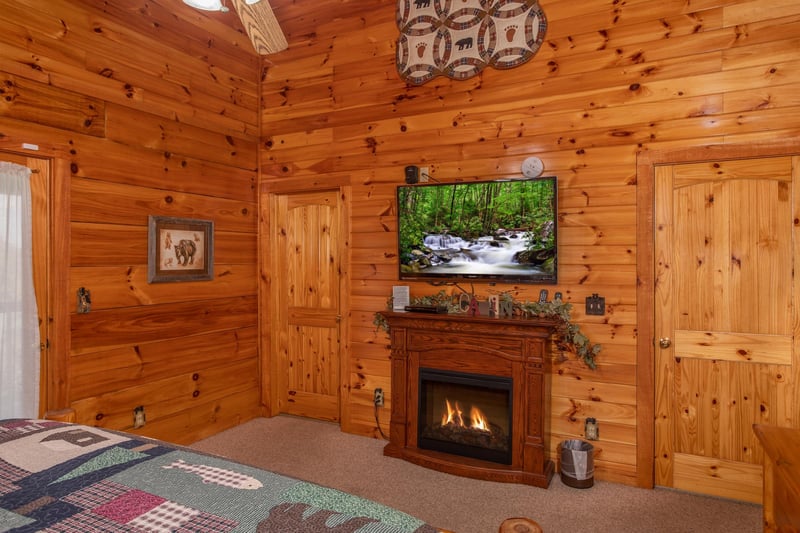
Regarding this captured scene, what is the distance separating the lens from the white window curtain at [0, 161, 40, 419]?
2.79m

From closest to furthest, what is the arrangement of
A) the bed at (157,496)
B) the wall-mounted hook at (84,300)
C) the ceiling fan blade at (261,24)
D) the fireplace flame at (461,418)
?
the bed at (157,496) → the ceiling fan blade at (261,24) → the wall-mounted hook at (84,300) → the fireplace flame at (461,418)

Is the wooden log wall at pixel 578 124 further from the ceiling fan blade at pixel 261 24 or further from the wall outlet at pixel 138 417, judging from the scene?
the ceiling fan blade at pixel 261 24

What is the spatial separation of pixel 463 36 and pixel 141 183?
2566 millimetres

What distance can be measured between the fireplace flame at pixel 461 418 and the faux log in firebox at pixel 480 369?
0.68 ft

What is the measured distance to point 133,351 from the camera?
347 centimetres

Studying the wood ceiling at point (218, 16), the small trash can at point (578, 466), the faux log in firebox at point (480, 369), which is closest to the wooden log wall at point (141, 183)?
the wood ceiling at point (218, 16)

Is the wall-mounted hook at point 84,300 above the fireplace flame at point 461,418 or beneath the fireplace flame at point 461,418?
above

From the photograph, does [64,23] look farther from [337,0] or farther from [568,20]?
[568,20]

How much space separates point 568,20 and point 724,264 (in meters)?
1.90

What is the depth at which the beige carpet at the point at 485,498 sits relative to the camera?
2748 mm

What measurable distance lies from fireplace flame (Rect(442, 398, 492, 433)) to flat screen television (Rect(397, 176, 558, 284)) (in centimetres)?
91

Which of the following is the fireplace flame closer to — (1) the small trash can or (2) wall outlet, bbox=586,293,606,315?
(1) the small trash can

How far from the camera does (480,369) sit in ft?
11.2

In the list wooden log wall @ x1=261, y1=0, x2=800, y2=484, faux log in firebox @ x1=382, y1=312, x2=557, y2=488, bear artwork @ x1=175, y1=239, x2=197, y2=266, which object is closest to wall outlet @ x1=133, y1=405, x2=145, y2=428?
bear artwork @ x1=175, y1=239, x2=197, y2=266
